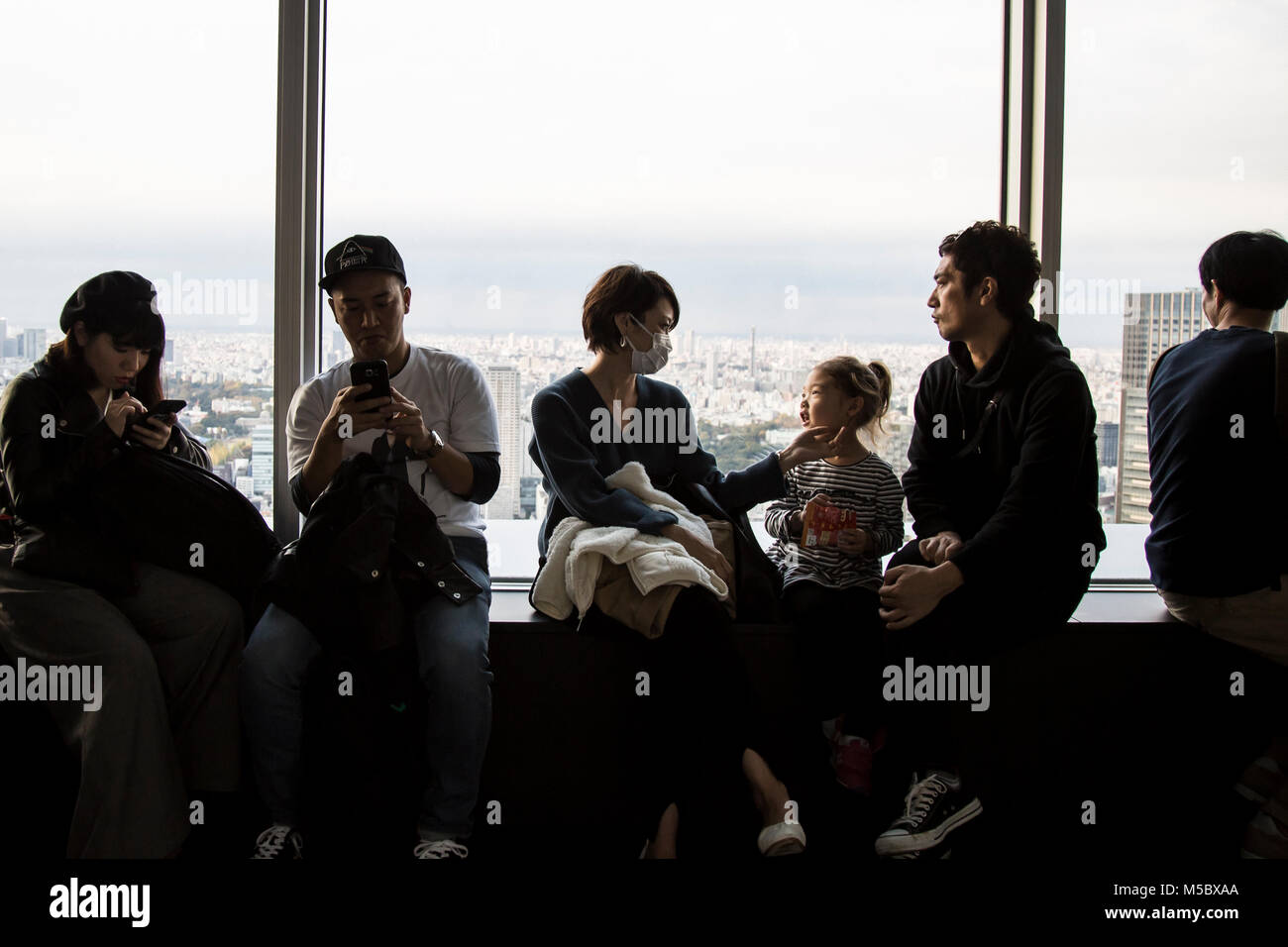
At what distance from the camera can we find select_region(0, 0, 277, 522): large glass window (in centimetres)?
267

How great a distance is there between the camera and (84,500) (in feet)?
6.99

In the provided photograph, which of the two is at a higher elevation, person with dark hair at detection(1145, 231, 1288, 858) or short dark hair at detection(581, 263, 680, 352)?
short dark hair at detection(581, 263, 680, 352)

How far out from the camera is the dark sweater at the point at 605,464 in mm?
2342

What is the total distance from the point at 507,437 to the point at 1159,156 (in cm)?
199

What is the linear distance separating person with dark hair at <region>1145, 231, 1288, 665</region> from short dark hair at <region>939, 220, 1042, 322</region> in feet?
1.35

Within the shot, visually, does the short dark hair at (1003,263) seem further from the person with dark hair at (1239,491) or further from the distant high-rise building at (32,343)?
the distant high-rise building at (32,343)

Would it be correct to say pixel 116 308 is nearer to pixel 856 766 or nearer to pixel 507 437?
pixel 507 437

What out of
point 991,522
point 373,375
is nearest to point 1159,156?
point 991,522

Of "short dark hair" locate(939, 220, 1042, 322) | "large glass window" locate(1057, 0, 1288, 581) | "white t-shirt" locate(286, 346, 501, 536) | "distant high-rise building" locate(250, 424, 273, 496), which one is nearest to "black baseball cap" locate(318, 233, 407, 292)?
"white t-shirt" locate(286, 346, 501, 536)

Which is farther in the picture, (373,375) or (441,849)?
(373,375)

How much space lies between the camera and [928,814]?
2.09 meters

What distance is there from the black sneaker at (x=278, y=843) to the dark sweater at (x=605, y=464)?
2.83ft

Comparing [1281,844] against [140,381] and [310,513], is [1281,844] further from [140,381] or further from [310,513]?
[140,381]

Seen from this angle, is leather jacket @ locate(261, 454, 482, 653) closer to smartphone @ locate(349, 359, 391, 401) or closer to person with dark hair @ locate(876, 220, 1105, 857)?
smartphone @ locate(349, 359, 391, 401)
